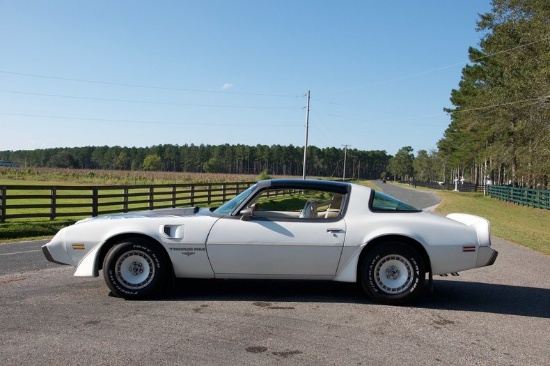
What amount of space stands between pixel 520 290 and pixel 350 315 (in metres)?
3.04

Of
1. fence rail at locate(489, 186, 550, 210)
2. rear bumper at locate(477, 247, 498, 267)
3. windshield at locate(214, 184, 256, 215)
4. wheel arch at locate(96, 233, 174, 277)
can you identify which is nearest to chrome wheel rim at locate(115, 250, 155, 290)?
wheel arch at locate(96, 233, 174, 277)

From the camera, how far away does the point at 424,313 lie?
5.46 m

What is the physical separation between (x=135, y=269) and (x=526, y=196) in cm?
3919

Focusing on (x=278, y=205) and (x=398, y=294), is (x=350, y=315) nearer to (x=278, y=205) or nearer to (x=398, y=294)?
(x=398, y=294)

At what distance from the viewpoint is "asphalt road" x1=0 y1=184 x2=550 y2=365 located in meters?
4.02

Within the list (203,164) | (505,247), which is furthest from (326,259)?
(203,164)

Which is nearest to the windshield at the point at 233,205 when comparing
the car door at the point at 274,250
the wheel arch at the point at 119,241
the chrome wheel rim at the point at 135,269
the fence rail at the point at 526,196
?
the car door at the point at 274,250

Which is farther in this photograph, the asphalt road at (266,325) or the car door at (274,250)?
the car door at (274,250)

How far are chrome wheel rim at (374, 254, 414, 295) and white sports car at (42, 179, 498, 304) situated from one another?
0.01m

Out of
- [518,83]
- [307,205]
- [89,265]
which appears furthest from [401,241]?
[518,83]

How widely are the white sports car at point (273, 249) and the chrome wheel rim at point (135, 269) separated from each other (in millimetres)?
11

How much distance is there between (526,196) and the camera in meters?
38.9

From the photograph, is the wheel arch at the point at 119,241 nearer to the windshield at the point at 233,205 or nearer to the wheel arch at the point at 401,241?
the windshield at the point at 233,205

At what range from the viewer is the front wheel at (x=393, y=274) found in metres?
5.71
